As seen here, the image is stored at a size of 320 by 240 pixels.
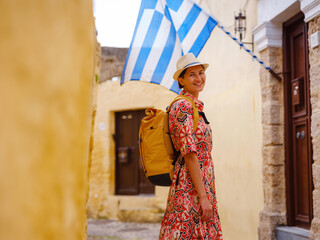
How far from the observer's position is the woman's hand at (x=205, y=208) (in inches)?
94.7

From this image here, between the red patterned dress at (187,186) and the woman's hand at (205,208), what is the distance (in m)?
0.04

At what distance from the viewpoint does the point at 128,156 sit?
34.4ft

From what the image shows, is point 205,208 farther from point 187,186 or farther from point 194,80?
point 194,80

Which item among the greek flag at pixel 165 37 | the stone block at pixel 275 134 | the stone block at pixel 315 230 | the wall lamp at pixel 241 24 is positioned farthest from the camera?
the wall lamp at pixel 241 24

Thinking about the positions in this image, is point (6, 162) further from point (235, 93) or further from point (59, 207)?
point (235, 93)

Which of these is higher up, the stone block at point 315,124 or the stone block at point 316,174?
the stone block at point 315,124

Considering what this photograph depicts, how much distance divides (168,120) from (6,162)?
5.33 ft

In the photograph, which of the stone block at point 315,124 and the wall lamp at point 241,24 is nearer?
the stone block at point 315,124

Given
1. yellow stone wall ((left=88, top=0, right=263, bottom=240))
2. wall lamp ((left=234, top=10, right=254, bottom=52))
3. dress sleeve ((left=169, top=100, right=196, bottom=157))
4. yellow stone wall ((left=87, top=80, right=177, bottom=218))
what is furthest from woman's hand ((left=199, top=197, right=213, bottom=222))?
yellow stone wall ((left=87, top=80, right=177, bottom=218))

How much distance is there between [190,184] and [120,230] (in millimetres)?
6296

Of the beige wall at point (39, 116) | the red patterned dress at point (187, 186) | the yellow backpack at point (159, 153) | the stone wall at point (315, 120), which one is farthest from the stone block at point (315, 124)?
the beige wall at point (39, 116)

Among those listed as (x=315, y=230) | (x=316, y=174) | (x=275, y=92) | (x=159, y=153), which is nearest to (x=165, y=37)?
(x=275, y=92)

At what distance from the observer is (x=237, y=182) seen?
5.98m

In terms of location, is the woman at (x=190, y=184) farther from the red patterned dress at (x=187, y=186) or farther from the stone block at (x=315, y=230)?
the stone block at (x=315, y=230)
